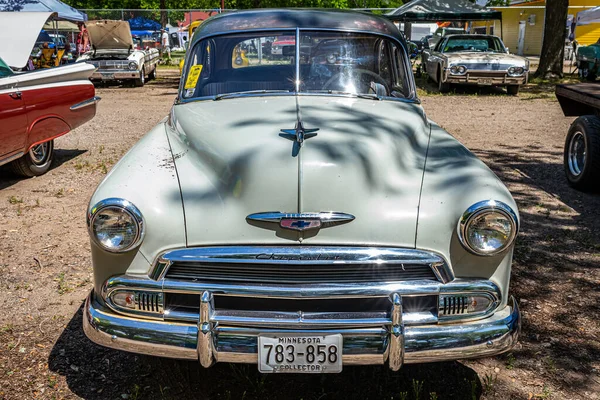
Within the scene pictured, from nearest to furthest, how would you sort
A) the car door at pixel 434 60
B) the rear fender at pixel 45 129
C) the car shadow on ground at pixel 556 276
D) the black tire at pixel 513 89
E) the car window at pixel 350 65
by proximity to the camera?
the car shadow on ground at pixel 556 276 < the car window at pixel 350 65 < the rear fender at pixel 45 129 < the black tire at pixel 513 89 < the car door at pixel 434 60

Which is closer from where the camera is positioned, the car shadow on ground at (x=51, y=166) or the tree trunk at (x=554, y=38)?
the car shadow on ground at (x=51, y=166)

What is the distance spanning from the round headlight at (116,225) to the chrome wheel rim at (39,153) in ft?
16.2

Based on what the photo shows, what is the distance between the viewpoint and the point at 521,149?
8.80 m

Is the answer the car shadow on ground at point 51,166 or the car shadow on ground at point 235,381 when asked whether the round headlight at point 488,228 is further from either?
the car shadow on ground at point 51,166

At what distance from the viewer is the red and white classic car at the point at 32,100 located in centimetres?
609

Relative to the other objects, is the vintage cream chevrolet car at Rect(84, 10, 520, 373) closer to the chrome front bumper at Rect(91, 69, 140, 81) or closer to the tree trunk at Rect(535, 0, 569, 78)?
the chrome front bumper at Rect(91, 69, 140, 81)

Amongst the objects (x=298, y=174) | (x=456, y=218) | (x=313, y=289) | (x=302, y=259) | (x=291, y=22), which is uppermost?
(x=291, y=22)

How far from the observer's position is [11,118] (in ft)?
19.8

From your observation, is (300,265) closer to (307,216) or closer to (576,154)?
(307,216)

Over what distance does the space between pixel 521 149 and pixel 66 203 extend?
20.2 ft

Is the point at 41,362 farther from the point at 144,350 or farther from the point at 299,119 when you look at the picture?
the point at 299,119

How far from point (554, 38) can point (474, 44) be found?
11.5ft

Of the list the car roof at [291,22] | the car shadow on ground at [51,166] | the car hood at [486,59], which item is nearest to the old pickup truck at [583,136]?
the car roof at [291,22]

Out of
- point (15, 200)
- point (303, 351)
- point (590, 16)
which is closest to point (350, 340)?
point (303, 351)
